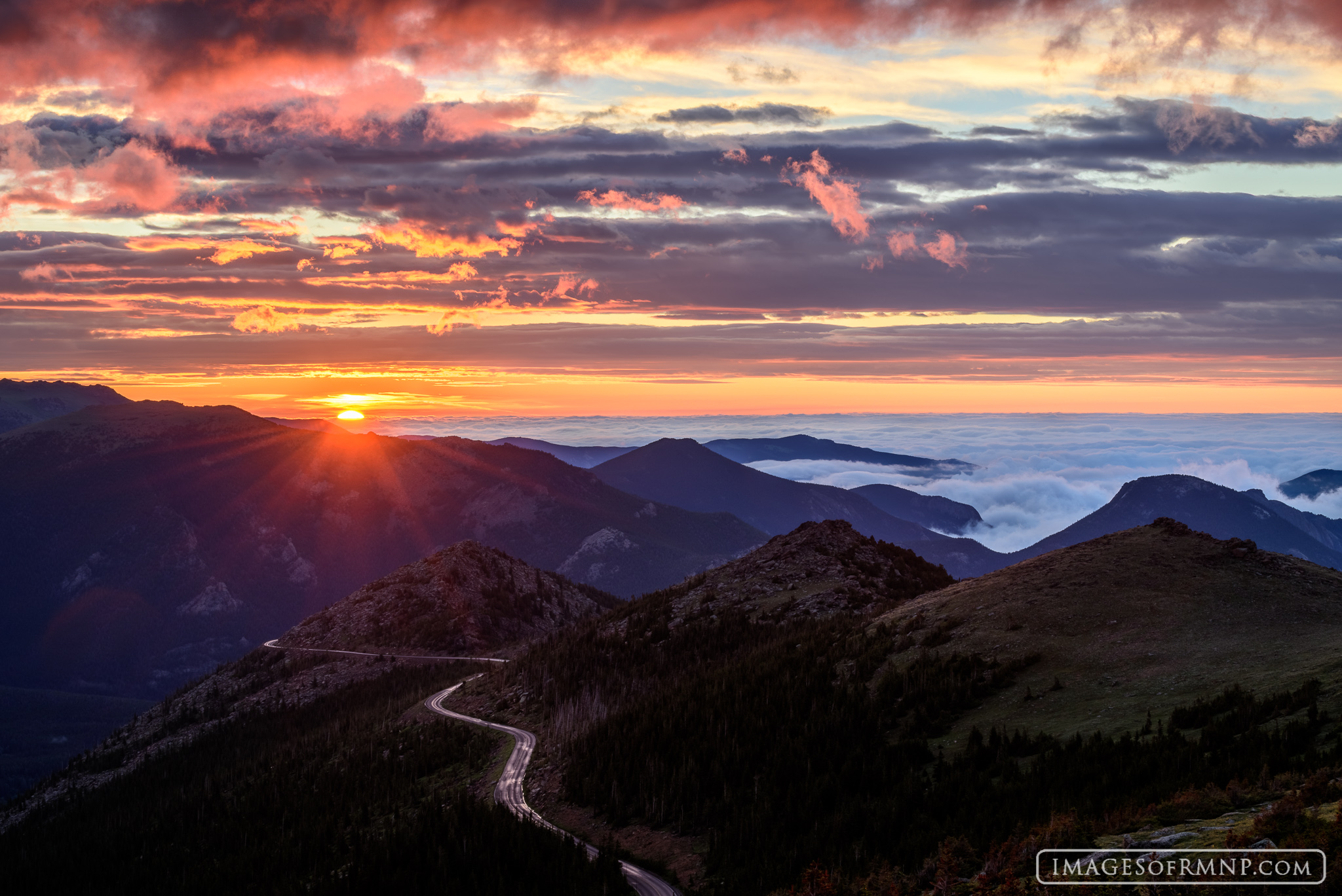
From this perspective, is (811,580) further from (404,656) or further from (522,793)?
(404,656)

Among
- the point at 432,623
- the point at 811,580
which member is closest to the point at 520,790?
the point at 811,580

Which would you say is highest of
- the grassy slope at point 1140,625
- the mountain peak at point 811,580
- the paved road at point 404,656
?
the grassy slope at point 1140,625

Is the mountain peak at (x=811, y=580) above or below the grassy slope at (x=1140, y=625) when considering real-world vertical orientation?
below

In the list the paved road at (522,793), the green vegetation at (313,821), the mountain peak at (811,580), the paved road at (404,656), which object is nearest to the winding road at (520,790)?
the paved road at (522,793)

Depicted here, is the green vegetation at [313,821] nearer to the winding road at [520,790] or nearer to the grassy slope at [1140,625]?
the winding road at [520,790]

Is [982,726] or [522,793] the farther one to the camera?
[522,793]

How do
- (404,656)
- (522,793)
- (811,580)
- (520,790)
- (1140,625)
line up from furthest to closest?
(404,656) → (811,580) → (520,790) → (522,793) → (1140,625)
